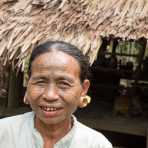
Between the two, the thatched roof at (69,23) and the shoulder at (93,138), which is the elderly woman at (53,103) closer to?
the shoulder at (93,138)

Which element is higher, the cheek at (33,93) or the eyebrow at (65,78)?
the eyebrow at (65,78)

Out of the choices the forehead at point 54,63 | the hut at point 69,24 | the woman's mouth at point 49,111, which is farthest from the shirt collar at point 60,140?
the hut at point 69,24

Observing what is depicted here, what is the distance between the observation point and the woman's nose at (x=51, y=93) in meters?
1.55

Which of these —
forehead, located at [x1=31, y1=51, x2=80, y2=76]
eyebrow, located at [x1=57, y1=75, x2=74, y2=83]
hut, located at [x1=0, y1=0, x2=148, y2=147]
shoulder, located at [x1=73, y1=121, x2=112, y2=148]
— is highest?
hut, located at [x1=0, y1=0, x2=148, y2=147]

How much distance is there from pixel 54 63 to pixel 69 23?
12.1 feet

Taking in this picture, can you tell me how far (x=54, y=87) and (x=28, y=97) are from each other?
101mm

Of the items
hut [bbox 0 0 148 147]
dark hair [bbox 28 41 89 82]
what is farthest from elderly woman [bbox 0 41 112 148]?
hut [bbox 0 0 148 147]

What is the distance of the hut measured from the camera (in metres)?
4.91

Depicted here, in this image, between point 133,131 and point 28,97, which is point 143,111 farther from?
point 28,97

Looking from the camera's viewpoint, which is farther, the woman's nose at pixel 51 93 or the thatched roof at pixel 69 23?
the thatched roof at pixel 69 23

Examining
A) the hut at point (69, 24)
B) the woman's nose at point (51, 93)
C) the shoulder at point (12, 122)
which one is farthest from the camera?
the hut at point (69, 24)

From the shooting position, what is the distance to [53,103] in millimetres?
1563

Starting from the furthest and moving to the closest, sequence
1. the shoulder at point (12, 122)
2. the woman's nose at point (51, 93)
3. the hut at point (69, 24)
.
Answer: the hut at point (69, 24) → the shoulder at point (12, 122) → the woman's nose at point (51, 93)

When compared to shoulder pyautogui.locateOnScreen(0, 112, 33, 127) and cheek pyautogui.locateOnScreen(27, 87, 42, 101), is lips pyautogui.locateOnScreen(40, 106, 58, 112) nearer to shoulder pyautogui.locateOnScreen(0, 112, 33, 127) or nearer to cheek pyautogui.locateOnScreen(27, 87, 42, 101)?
cheek pyautogui.locateOnScreen(27, 87, 42, 101)
